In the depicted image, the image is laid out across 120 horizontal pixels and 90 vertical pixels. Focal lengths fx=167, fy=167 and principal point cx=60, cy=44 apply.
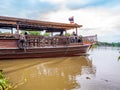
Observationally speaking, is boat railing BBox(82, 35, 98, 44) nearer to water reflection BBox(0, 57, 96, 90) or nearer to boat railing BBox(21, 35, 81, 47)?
boat railing BBox(21, 35, 81, 47)

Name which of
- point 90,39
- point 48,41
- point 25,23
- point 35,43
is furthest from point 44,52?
point 90,39

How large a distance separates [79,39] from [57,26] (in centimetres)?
222

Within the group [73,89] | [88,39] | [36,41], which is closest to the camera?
[73,89]

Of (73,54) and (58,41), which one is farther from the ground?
(58,41)

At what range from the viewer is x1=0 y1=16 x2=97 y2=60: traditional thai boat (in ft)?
34.7

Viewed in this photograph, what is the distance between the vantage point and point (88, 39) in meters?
15.1

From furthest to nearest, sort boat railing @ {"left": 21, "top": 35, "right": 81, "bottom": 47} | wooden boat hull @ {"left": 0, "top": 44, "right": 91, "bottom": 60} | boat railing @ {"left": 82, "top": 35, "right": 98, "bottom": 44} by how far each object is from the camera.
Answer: boat railing @ {"left": 82, "top": 35, "right": 98, "bottom": 44}, boat railing @ {"left": 21, "top": 35, "right": 81, "bottom": 47}, wooden boat hull @ {"left": 0, "top": 44, "right": 91, "bottom": 60}

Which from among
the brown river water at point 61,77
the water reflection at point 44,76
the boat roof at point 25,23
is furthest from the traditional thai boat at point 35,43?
the water reflection at point 44,76

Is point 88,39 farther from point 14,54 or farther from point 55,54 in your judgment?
point 14,54

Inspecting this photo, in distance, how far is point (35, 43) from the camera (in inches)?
468

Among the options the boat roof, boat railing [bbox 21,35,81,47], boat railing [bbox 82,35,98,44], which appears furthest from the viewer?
boat railing [bbox 82,35,98,44]

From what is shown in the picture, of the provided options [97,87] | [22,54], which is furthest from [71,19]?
[97,87]

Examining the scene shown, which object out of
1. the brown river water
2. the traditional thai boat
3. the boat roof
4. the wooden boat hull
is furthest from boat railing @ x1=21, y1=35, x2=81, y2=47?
the brown river water

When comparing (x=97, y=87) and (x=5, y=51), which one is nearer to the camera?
(x=97, y=87)
